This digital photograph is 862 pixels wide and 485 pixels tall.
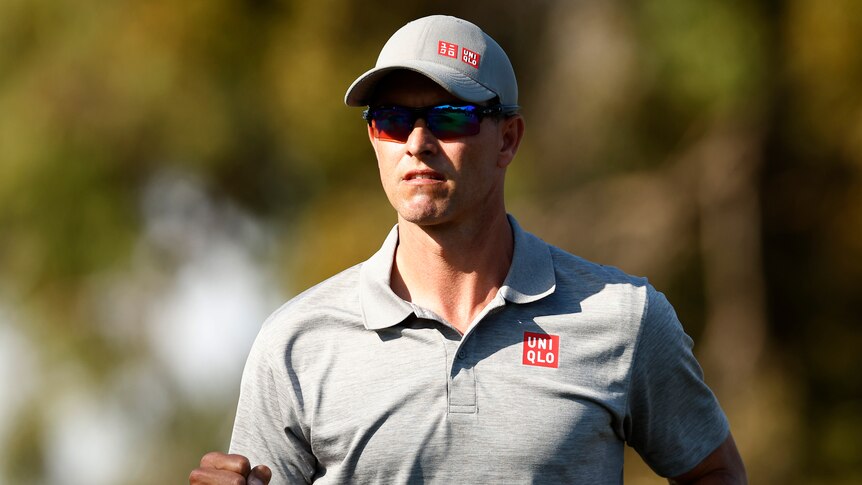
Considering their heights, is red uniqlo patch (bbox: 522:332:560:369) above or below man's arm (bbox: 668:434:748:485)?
above

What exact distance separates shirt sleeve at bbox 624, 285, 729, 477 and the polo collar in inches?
9.1

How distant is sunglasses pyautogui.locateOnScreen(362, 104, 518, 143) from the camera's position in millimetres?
3191

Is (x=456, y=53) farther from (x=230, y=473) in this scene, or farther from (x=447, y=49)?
(x=230, y=473)

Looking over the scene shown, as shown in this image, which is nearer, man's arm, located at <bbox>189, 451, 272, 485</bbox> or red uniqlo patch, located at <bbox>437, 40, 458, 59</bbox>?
man's arm, located at <bbox>189, 451, 272, 485</bbox>

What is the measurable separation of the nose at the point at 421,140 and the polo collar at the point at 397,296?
258 mm

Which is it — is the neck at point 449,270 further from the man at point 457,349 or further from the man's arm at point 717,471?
the man's arm at point 717,471

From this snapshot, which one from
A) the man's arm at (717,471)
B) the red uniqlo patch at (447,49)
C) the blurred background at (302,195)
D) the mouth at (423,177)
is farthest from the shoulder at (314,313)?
the blurred background at (302,195)

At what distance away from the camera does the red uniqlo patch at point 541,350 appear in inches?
122

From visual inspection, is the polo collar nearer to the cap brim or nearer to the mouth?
the mouth

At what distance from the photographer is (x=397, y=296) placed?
10.5ft

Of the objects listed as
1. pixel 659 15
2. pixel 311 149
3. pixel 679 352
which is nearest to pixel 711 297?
pixel 659 15

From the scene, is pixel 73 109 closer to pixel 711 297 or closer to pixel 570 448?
pixel 711 297

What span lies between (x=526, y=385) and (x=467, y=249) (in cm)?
34

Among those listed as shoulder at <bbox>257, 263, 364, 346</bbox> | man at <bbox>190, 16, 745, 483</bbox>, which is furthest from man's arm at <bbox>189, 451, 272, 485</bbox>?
shoulder at <bbox>257, 263, 364, 346</bbox>
